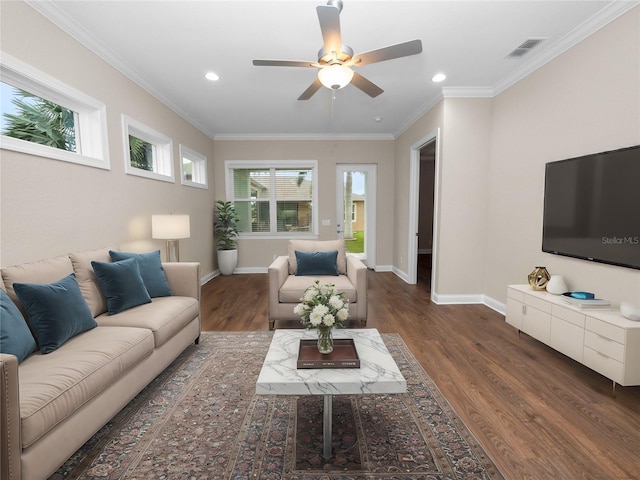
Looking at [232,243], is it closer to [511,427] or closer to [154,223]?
[154,223]

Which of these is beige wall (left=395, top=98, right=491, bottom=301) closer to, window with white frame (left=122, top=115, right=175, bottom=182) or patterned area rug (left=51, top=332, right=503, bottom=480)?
patterned area rug (left=51, top=332, right=503, bottom=480)

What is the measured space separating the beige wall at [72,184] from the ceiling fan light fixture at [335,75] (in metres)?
2.05

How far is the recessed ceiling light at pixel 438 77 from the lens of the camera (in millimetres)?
3383

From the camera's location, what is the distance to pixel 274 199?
616 centimetres

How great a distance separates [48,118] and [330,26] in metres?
2.35

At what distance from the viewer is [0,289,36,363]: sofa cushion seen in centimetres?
145

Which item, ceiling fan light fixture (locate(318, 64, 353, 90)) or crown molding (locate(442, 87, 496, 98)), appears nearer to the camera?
ceiling fan light fixture (locate(318, 64, 353, 90))

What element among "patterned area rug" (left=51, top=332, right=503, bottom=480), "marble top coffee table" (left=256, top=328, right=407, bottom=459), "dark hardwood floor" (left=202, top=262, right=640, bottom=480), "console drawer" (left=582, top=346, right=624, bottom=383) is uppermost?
"marble top coffee table" (left=256, top=328, right=407, bottom=459)

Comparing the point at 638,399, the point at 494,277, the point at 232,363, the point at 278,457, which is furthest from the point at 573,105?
the point at 232,363

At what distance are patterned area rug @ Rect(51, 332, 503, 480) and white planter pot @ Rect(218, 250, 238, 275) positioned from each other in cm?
364

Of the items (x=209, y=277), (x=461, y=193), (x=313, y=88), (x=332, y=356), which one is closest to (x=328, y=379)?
(x=332, y=356)

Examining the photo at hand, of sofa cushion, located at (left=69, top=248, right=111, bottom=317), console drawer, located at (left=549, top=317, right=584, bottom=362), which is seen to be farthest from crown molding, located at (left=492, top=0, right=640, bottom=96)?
sofa cushion, located at (left=69, top=248, right=111, bottom=317)

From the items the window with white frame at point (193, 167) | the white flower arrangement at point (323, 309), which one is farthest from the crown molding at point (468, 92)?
the window with white frame at point (193, 167)

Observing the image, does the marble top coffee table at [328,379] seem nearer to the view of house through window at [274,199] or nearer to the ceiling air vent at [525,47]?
the ceiling air vent at [525,47]
